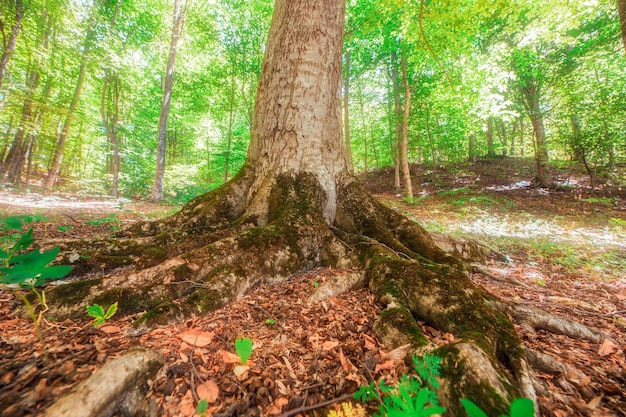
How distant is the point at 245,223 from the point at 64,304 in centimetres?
181

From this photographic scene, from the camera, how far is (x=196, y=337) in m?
1.65

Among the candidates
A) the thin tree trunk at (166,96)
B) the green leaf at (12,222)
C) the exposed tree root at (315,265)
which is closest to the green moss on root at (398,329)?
the exposed tree root at (315,265)

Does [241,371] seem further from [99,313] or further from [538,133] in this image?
[538,133]

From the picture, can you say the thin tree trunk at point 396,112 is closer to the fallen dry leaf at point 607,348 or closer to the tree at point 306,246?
the tree at point 306,246

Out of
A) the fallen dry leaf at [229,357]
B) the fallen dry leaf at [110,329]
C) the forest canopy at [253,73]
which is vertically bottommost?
the fallen dry leaf at [229,357]

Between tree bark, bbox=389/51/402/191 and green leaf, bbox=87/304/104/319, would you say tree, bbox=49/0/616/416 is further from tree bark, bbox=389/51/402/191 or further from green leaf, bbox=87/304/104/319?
tree bark, bbox=389/51/402/191

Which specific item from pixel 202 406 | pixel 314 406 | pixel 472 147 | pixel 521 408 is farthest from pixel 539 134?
pixel 202 406

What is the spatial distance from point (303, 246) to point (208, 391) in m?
1.78

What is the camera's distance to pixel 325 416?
122 cm

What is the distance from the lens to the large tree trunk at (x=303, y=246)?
5.55ft

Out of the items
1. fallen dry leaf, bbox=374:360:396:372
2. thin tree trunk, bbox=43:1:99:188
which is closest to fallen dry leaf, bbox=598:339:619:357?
fallen dry leaf, bbox=374:360:396:372

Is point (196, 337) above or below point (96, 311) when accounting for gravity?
below

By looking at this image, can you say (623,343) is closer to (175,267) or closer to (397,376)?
(397,376)

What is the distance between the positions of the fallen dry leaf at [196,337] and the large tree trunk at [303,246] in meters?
0.26
